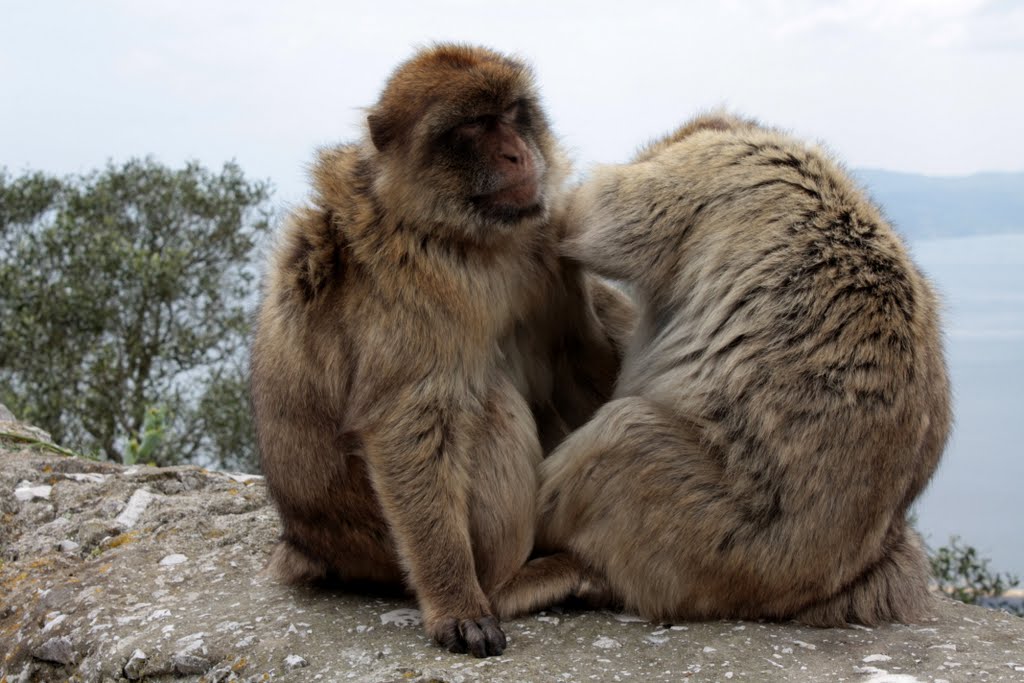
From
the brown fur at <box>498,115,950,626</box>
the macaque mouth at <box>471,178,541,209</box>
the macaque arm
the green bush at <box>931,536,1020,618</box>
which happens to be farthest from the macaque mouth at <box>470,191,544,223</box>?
the green bush at <box>931,536,1020,618</box>

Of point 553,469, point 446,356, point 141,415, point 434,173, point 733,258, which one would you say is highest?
point 434,173

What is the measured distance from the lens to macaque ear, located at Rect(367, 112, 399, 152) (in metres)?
3.93

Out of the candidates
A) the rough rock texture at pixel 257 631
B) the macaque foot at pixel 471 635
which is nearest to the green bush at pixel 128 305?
the rough rock texture at pixel 257 631

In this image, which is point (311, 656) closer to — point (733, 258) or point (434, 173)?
point (434, 173)

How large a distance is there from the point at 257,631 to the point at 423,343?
1.15 m

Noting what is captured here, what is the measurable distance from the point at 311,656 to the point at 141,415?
6637 mm

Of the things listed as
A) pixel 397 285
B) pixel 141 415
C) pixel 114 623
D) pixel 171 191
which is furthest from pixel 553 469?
pixel 171 191

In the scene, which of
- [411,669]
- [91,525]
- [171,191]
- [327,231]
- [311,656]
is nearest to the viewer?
[411,669]

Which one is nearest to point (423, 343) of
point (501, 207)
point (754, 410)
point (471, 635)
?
point (501, 207)

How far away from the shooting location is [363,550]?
4.05 meters

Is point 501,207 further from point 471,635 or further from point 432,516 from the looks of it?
point 471,635

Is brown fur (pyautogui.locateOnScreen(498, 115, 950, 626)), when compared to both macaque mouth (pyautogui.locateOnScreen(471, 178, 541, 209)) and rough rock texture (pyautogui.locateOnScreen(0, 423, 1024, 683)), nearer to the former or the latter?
rough rock texture (pyautogui.locateOnScreen(0, 423, 1024, 683))

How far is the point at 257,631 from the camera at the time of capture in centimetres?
397

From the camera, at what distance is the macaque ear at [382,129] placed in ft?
12.9
